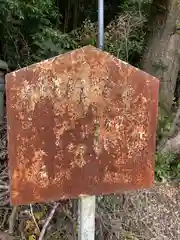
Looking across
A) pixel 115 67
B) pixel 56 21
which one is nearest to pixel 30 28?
pixel 56 21

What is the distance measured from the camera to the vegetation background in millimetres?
2877

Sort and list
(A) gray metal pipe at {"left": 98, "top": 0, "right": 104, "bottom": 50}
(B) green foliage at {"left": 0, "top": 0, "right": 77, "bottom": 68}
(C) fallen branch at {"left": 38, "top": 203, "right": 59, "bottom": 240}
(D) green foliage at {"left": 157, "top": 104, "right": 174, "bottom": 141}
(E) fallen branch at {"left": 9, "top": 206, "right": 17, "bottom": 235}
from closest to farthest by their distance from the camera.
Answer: (A) gray metal pipe at {"left": 98, "top": 0, "right": 104, "bottom": 50}, (C) fallen branch at {"left": 38, "top": 203, "right": 59, "bottom": 240}, (E) fallen branch at {"left": 9, "top": 206, "right": 17, "bottom": 235}, (D) green foliage at {"left": 157, "top": 104, "right": 174, "bottom": 141}, (B) green foliage at {"left": 0, "top": 0, "right": 77, "bottom": 68}

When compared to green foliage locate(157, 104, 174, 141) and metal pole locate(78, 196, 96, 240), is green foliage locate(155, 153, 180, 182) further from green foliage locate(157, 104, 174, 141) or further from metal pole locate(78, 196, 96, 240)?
metal pole locate(78, 196, 96, 240)

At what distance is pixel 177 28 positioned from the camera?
4.73m

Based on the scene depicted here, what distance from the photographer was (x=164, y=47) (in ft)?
15.9

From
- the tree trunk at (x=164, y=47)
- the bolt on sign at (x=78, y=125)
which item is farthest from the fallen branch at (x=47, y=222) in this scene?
the tree trunk at (x=164, y=47)

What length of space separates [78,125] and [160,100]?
3267 mm

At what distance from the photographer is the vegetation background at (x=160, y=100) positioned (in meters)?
2.88

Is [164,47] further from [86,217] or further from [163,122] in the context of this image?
[86,217]

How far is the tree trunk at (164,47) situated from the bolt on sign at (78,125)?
3.06 metres

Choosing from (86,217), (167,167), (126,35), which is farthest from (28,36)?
(86,217)

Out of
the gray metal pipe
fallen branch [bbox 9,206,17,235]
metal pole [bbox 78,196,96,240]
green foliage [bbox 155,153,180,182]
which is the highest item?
the gray metal pipe

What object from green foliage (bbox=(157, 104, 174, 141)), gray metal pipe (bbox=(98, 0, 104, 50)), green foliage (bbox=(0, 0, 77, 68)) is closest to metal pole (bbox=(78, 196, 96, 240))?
gray metal pipe (bbox=(98, 0, 104, 50))

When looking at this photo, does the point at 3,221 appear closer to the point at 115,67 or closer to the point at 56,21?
the point at 115,67
